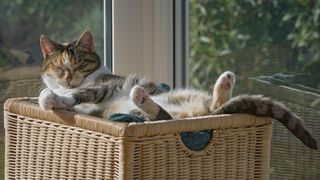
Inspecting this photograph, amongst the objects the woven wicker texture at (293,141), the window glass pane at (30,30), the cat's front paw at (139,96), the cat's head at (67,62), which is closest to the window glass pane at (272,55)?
the woven wicker texture at (293,141)

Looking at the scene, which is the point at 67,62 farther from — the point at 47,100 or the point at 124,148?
the point at 124,148

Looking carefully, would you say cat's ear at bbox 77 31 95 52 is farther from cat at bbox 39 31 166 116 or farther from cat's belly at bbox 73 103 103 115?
cat's belly at bbox 73 103 103 115

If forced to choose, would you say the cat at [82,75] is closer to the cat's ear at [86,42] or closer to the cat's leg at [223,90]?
the cat's ear at [86,42]

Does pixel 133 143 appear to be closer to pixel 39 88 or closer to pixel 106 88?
pixel 106 88

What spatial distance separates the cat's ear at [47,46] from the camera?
175 centimetres

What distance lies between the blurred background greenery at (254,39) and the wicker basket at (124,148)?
49 cm

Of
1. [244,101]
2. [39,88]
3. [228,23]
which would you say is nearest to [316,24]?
[228,23]

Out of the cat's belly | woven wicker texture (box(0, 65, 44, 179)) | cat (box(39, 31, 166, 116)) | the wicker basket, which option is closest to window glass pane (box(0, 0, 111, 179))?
woven wicker texture (box(0, 65, 44, 179))

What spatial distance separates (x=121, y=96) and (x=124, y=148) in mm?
349

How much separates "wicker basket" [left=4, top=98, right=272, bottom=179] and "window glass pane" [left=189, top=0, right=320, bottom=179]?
0.43m

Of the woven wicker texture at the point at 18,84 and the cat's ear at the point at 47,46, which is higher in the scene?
the cat's ear at the point at 47,46

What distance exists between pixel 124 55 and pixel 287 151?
1.80 ft

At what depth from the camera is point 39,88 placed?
1926 mm

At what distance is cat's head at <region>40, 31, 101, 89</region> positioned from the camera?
Answer: 174 cm
